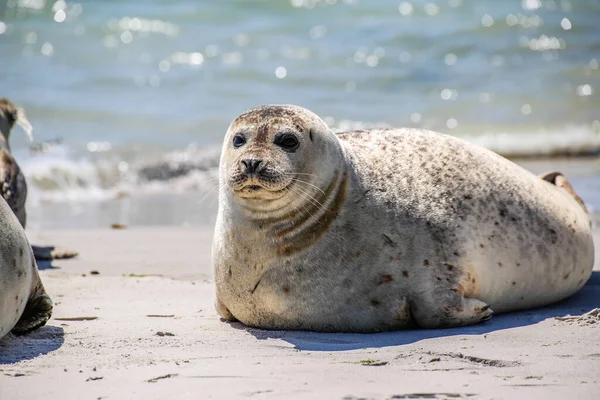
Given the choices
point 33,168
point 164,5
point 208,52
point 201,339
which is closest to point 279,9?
point 164,5

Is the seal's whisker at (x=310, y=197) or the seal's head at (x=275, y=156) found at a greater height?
the seal's head at (x=275, y=156)

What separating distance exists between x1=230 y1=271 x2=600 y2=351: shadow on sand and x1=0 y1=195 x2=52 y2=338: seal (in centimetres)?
88

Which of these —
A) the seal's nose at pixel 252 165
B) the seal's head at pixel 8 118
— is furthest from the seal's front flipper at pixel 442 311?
the seal's head at pixel 8 118

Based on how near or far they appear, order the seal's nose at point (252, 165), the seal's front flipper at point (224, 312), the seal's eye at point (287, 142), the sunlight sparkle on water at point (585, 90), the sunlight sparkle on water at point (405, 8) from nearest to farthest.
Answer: the seal's nose at point (252, 165) < the seal's eye at point (287, 142) < the seal's front flipper at point (224, 312) < the sunlight sparkle on water at point (585, 90) < the sunlight sparkle on water at point (405, 8)

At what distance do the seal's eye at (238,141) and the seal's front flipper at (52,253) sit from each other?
267 centimetres

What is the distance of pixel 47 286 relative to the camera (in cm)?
570

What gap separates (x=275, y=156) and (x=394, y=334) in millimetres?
912

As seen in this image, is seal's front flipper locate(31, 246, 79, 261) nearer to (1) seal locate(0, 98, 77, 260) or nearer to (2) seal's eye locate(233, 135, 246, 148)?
(1) seal locate(0, 98, 77, 260)

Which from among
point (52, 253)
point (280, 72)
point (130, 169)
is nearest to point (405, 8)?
point (280, 72)

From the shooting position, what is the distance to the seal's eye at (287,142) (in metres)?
4.39

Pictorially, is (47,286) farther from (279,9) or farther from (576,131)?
(279,9)

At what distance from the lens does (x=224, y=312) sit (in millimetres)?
4777

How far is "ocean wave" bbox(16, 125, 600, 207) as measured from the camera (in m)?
10.3

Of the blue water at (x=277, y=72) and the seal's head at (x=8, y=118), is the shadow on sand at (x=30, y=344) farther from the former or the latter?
the blue water at (x=277, y=72)
